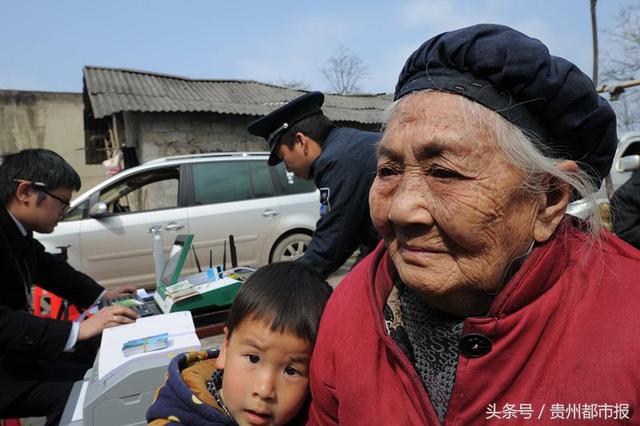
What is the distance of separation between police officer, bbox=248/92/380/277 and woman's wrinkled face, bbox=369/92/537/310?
1253 mm

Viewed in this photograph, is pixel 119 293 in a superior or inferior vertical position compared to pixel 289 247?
superior

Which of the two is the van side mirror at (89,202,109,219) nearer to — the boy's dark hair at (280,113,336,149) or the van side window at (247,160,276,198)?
Answer: the van side window at (247,160,276,198)

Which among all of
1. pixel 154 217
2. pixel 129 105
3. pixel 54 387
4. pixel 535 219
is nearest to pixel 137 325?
pixel 54 387

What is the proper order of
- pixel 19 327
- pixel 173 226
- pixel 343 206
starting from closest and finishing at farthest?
pixel 19 327
pixel 343 206
pixel 173 226

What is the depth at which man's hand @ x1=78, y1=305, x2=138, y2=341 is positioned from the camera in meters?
→ 2.13

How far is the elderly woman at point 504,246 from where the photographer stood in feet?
2.71

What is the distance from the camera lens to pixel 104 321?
2.13 metres

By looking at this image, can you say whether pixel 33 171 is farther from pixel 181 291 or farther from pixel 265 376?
pixel 265 376

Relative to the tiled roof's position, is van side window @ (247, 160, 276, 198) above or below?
below

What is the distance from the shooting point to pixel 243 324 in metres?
1.42

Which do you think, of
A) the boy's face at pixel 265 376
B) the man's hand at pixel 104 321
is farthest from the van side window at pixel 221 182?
the boy's face at pixel 265 376

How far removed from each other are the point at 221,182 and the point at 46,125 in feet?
50.3

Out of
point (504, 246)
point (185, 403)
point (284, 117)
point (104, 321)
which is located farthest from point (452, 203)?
point (284, 117)

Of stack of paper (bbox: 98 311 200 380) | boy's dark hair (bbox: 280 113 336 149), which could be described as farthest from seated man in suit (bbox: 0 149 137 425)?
boy's dark hair (bbox: 280 113 336 149)
